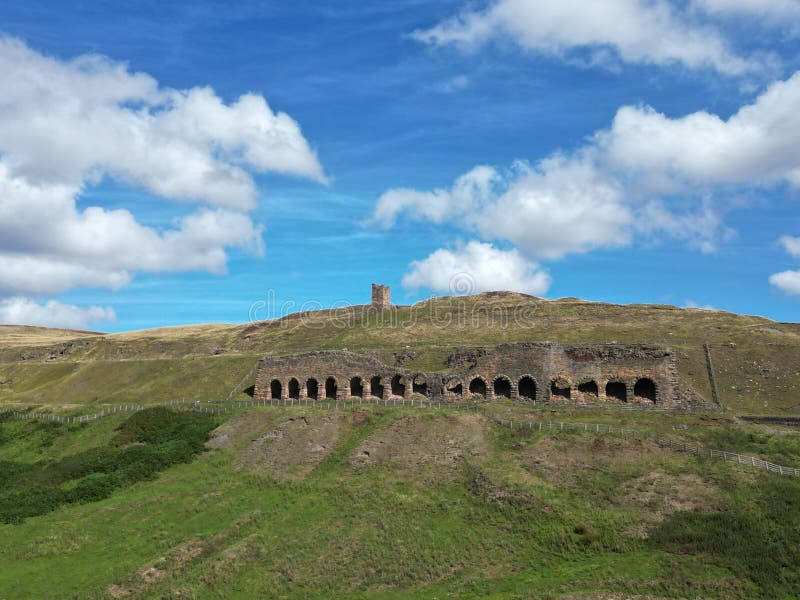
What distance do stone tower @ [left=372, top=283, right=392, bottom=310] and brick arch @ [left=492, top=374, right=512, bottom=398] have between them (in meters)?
45.7

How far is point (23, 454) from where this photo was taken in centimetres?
5772

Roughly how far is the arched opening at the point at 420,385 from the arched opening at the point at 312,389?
1146cm

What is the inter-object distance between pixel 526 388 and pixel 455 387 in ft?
22.1

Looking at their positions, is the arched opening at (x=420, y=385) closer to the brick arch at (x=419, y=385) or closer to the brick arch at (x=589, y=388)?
the brick arch at (x=419, y=385)

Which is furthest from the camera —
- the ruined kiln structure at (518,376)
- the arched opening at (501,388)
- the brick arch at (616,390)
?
the arched opening at (501,388)

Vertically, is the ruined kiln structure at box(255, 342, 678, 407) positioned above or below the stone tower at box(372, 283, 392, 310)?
below

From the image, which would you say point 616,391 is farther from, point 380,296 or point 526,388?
point 380,296

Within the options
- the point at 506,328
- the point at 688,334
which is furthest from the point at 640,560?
the point at 506,328

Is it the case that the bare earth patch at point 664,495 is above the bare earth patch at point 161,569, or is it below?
above

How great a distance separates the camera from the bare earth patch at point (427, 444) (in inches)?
1684

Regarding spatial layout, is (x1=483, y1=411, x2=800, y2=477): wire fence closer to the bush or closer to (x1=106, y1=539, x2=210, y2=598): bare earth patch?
(x1=106, y1=539, x2=210, y2=598): bare earth patch

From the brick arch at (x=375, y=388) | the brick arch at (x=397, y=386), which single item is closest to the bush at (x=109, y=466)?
the brick arch at (x=375, y=388)

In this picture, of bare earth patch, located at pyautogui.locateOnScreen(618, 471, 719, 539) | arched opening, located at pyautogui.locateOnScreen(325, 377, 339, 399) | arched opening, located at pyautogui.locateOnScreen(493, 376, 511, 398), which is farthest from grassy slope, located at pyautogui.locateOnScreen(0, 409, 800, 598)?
arched opening, located at pyautogui.locateOnScreen(325, 377, 339, 399)

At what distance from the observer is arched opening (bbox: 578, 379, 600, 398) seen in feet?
194
